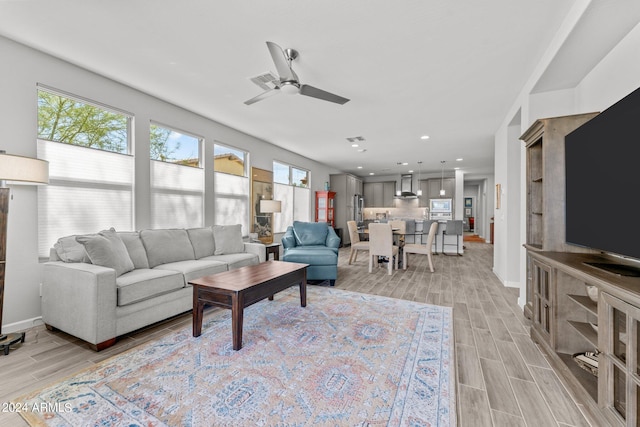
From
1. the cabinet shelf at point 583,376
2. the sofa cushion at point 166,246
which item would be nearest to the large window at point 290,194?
the sofa cushion at point 166,246

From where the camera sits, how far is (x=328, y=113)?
170 inches

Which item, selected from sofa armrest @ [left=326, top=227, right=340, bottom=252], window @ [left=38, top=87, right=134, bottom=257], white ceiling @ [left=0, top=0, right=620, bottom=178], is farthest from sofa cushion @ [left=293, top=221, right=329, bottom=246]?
window @ [left=38, top=87, right=134, bottom=257]

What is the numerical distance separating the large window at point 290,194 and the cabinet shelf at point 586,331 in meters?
5.45

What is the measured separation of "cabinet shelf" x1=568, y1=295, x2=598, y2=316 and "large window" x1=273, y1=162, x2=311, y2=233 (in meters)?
5.44

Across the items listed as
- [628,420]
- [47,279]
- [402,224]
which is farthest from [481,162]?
[47,279]

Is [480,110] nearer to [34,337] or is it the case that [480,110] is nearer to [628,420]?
[628,420]

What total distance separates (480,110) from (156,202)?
507cm

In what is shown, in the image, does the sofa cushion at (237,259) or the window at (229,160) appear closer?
the sofa cushion at (237,259)

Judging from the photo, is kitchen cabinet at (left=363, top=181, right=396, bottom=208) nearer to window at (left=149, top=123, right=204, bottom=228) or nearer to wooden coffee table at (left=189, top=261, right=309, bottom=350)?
window at (left=149, top=123, right=204, bottom=228)

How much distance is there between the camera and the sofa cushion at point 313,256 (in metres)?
4.23

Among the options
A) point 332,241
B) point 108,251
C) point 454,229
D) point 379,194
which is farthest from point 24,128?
point 379,194

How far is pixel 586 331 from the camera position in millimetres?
1722

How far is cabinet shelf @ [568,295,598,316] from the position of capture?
160 centimetres

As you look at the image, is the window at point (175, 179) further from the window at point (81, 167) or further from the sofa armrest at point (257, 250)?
the sofa armrest at point (257, 250)
